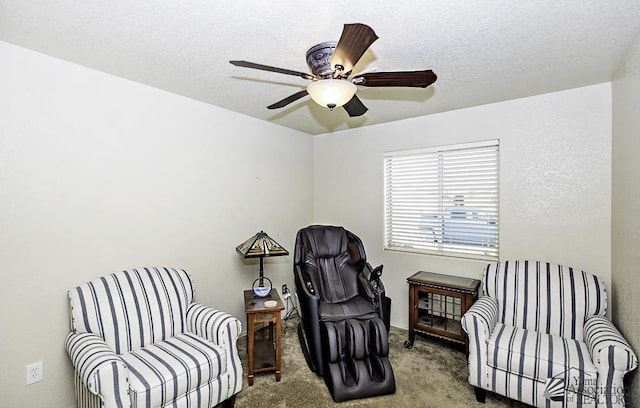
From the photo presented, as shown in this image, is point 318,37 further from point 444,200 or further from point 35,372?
point 35,372

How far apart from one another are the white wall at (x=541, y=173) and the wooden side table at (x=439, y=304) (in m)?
0.28

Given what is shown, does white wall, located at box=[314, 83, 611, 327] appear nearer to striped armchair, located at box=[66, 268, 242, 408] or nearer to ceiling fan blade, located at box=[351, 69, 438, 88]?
ceiling fan blade, located at box=[351, 69, 438, 88]

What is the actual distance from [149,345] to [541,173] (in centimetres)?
348

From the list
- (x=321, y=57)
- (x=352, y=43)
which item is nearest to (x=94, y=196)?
(x=321, y=57)

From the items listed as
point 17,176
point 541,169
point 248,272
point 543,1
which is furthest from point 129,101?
point 541,169

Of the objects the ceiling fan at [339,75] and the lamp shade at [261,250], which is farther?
the lamp shade at [261,250]

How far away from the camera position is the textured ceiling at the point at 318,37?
1.52 meters

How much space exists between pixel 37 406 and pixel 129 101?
2195 mm

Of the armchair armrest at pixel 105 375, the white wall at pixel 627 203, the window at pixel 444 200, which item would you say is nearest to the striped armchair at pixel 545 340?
the white wall at pixel 627 203

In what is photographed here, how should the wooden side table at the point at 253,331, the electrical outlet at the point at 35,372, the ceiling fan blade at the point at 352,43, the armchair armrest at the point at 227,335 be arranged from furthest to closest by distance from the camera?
1. the wooden side table at the point at 253,331
2. the armchair armrest at the point at 227,335
3. the electrical outlet at the point at 35,372
4. the ceiling fan blade at the point at 352,43

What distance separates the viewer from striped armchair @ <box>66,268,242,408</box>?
5.52ft

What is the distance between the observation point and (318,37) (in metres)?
1.78

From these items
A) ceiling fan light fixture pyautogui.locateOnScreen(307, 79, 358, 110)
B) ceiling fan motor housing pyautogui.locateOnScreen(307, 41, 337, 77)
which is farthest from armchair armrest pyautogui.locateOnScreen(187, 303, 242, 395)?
ceiling fan motor housing pyautogui.locateOnScreen(307, 41, 337, 77)

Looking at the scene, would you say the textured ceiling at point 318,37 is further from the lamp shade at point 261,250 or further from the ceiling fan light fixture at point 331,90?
the lamp shade at point 261,250
